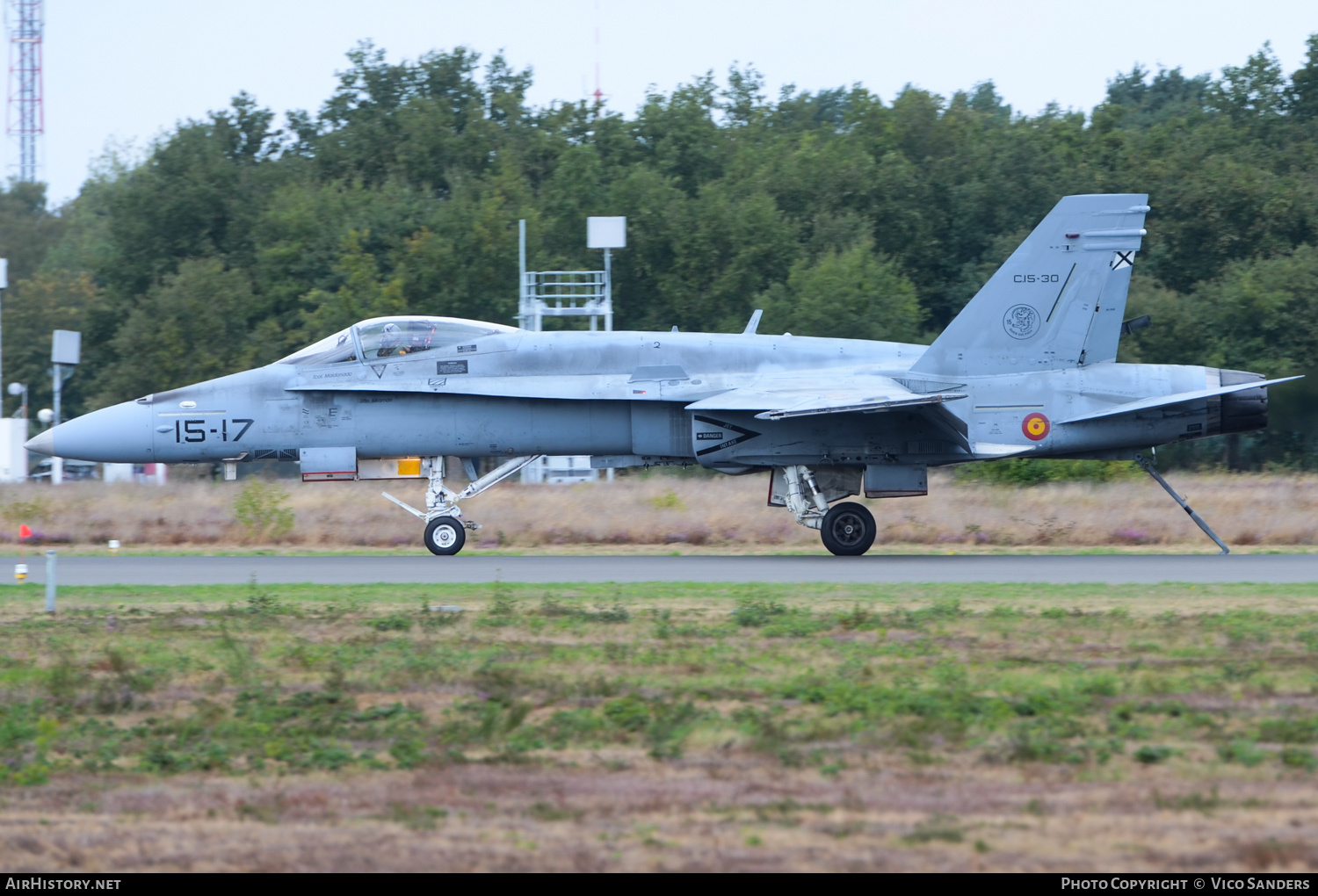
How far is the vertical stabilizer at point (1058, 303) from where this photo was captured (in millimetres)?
18062

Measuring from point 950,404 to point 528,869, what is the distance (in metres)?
13.3

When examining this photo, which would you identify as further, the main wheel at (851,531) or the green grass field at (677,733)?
the main wheel at (851,531)

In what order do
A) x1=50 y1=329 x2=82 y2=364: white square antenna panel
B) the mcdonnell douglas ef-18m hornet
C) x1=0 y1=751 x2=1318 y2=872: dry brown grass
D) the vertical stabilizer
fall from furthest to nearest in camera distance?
x1=50 y1=329 x2=82 y2=364: white square antenna panel
the vertical stabilizer
the mcdonnell douglas ef-18m hornet
x1=0 y1=751 x2=1318 y2=872: dry brown grass

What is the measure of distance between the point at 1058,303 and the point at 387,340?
8880 millimetres

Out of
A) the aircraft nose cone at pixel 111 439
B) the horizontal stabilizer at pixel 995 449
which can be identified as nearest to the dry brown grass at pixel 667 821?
the horizontal stabilizer at pixel 995 449

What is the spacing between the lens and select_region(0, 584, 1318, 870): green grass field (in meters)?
5.64

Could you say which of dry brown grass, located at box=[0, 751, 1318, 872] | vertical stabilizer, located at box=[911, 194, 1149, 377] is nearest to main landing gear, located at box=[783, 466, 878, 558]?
vertical stabilizer, located at box=[911, 194, 1149, 377]

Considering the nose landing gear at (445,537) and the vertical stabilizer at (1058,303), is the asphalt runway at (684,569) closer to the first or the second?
the nose landing gear at (445,537)

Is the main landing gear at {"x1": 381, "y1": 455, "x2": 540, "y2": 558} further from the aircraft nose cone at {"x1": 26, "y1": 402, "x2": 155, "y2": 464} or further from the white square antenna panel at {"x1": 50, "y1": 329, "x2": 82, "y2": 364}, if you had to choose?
the white square antenna panel at {"x1": 50, "y1": 329, "x2": 82, "y2": 364}

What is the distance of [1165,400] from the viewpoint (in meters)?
17.4

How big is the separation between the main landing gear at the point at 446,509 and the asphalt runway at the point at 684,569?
0.30 m
